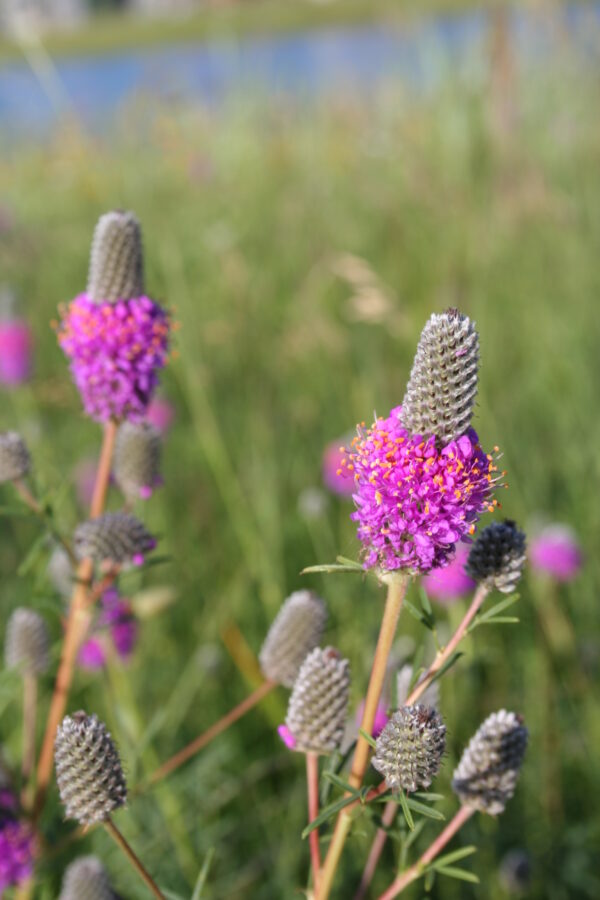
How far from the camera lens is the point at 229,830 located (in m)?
2.53

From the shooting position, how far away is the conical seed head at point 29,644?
1.99 metres

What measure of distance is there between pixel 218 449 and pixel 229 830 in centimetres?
164

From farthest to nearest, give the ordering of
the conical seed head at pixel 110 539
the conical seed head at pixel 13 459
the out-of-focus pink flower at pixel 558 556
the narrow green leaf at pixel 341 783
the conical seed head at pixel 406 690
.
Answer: the out-of-focus pink flower at pixel 558 556
the conical seed head at pixel 13 459
the conical seed head at pixel 110 539
the conical seed head at pixel 406 690
the narrow green leaf at pixel 341 783

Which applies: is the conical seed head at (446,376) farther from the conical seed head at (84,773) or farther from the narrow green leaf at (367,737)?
the conical seed head at (84,773)

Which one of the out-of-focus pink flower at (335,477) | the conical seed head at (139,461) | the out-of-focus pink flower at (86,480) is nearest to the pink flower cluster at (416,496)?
the conical seed head at (139,461)

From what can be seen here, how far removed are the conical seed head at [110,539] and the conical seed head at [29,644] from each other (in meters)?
0.46

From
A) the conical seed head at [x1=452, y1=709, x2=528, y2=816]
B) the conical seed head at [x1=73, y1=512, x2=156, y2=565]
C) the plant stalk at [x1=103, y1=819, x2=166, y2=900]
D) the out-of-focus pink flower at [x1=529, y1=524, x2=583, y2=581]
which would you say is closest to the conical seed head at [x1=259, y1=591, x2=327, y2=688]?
the conical seed head at [x1=73, y1=512, x2=156, y2=565]

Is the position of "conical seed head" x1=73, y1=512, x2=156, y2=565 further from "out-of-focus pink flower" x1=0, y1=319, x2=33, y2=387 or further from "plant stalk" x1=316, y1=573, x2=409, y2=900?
"out-of-focus pink flower" x1=0, y1=319, x2=33, y2=387

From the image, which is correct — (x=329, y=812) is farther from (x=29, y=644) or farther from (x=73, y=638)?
(x=29, y=644)

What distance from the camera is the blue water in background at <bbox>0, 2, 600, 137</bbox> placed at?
6.16 meters

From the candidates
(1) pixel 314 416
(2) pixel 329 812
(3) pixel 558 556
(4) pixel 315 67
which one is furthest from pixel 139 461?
(4) pixel 315 67

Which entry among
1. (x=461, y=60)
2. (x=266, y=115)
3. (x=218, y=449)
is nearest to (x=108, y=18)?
(x=266, y=115)

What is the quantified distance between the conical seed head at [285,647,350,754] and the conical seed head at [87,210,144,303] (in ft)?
2.94

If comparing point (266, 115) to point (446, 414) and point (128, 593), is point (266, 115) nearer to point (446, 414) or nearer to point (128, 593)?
point (128, 593)
